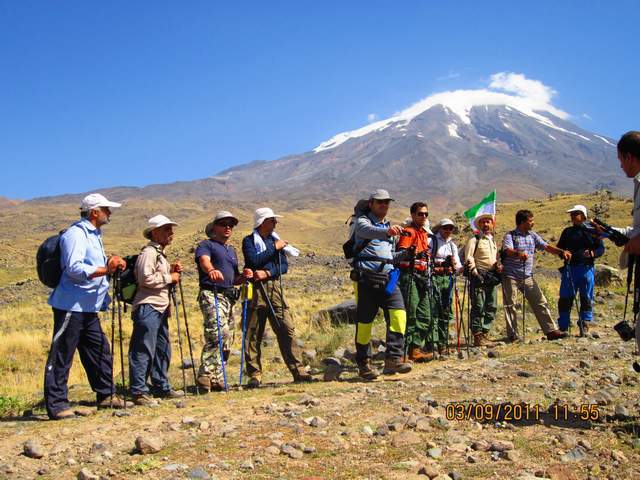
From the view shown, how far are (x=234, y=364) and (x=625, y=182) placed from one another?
192 metres

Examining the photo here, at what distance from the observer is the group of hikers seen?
235 inches

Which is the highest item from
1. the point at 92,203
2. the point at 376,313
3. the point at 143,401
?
the point at 92,203

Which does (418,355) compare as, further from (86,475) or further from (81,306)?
(86,475)

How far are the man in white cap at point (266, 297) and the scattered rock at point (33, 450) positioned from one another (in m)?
3.13

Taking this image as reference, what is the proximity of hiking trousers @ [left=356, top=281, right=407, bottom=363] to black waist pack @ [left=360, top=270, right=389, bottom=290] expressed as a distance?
0.16 ft

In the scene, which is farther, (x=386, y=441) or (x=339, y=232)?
(x=339, y=232)

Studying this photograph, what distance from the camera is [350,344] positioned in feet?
34.0

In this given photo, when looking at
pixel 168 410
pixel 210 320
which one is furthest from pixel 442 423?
pixel 210 320

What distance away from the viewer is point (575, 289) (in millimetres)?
9797

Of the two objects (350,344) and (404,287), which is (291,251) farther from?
(350,344)

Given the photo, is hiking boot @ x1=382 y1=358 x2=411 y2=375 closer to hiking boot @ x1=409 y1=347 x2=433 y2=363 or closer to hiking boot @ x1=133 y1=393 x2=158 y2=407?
hiking boot @ x1=409 y1=347 x2=433 y2=363

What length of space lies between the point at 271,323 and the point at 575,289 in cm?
533

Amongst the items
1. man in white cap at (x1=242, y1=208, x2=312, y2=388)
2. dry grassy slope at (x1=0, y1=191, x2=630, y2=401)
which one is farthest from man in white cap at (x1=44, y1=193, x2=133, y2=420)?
dry grassy slope at (x1=0, y1=191, x2=630, y2=401)

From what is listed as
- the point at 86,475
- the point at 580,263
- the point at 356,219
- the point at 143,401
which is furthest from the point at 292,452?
the point at 580,263
